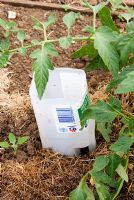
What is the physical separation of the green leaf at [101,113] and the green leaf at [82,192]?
0.28 meters

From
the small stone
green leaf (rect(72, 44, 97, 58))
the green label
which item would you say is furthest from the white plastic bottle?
the small stone

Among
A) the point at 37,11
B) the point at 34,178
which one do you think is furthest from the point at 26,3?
the point at 34,178

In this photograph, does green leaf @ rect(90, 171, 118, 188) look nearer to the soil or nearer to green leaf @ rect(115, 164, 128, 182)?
green leaf @ rect(115, 164, 128, 182)

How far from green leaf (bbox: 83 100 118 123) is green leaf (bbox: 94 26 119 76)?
6.3 inches

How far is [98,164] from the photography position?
6.48 ft

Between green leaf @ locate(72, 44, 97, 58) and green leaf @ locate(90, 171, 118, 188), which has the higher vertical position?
green leaf @ locate(72, 44, 97, 58)

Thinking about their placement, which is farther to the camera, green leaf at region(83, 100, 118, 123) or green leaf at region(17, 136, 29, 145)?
green leaf at region(17, 136, 29, 145)

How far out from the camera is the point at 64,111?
210 centimetres

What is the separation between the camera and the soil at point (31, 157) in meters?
2.20

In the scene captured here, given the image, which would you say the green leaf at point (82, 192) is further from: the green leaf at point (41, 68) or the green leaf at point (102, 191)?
the green leaf at point (41, 68)

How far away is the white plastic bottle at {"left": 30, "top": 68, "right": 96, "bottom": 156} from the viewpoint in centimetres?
209

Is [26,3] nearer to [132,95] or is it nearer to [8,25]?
[8,25]

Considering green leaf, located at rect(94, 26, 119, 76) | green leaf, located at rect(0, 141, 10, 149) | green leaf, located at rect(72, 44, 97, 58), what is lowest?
green leaf, located at rect(0, 141, 10, 149)

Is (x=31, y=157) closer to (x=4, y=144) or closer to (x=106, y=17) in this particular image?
(x=4, y=144)
